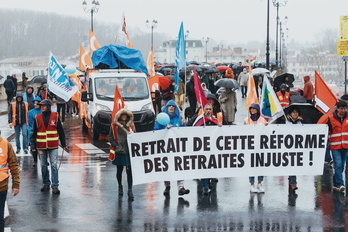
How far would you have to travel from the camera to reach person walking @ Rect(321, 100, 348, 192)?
11.8m

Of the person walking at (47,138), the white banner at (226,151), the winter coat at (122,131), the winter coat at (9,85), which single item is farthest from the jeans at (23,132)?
the winter coat at (9,85)

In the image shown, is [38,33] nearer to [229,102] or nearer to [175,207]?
[229,102]

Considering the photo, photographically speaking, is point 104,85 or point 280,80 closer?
point 104,85

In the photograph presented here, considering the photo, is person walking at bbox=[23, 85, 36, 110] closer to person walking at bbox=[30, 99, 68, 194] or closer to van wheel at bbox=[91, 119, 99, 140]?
van wheel at bbox=[91, 119, 99, 140]

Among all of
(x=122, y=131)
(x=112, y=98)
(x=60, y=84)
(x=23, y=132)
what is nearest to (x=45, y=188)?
(x=122, y=131)

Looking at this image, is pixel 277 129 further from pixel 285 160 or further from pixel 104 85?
pixel 104 85

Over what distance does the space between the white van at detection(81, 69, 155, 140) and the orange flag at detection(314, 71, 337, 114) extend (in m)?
7.76

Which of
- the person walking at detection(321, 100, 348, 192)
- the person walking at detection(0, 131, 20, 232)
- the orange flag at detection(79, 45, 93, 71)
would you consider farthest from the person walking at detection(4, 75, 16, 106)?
the person walking at detection(0, 131, 20, 232)

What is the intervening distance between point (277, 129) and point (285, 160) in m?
0.53

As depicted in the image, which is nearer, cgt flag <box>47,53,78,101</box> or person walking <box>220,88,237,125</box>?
cgt flag <box>47,53,78,101</box>

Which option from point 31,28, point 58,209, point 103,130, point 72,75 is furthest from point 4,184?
point 31,28

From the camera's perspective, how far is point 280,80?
2436cm

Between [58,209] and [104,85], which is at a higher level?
[104,85]

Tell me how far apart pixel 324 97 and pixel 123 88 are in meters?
8.83
